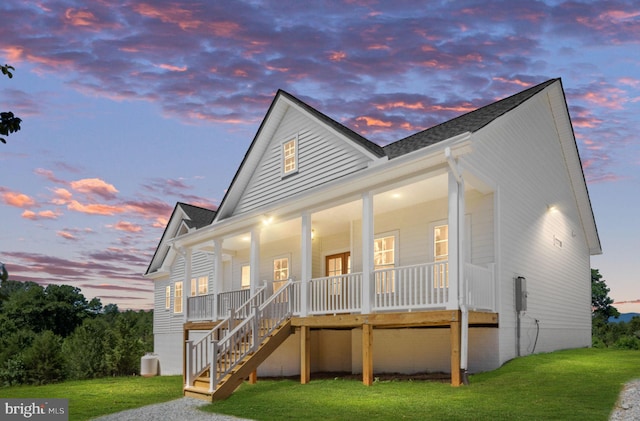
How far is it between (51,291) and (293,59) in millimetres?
36209

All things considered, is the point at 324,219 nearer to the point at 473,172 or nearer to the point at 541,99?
the point at 473,172

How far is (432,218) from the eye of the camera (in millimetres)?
16125

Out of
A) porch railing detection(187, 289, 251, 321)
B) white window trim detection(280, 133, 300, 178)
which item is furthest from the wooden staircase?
white window trim detection(280, 133, 300, 178)

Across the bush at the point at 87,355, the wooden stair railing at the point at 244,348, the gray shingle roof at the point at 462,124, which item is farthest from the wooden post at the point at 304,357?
the bush at the point at 87,355

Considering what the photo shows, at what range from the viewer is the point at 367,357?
13.6 metres

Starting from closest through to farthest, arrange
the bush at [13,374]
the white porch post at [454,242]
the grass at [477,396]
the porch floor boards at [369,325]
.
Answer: the grass at [477,396] → the porch floor boards at [369,325] → the white porch post at [454,242] → the bush at [13,374]

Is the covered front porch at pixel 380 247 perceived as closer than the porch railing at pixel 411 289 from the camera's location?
No

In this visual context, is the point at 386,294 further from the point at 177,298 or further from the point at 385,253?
the point at 177,298

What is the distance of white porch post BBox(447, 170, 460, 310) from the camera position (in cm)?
1234

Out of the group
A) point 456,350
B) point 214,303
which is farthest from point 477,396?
point 214,303

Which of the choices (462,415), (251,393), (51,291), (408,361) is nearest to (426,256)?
(408,361)

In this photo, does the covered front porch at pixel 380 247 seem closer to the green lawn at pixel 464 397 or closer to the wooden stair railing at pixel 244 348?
the wooden stair railing at pixel 244 348

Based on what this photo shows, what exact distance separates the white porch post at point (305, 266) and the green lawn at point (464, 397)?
197 centimetres

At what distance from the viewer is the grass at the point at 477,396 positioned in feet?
32.0
